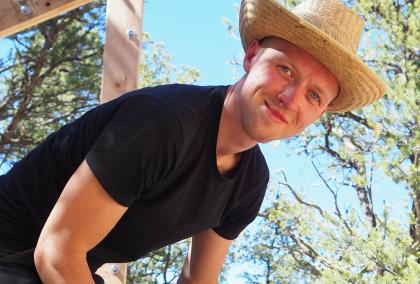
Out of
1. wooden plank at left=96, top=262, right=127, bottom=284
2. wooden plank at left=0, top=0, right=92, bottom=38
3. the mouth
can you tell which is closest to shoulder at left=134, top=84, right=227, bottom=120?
the mouth

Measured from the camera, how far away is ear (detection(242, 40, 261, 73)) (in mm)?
1623

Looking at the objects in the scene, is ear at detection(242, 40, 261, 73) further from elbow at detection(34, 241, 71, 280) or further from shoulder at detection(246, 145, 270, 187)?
elbow at detection(34, 241, 71, 280)

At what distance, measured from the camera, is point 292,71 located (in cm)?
151

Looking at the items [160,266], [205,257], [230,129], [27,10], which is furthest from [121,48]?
[160,266]

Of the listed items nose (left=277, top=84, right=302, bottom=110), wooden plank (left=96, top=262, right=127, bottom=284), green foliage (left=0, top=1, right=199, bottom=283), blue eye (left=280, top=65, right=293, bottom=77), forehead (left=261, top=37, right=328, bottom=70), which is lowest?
wooden plank (left=96, top=262, right=127, bottom=284)

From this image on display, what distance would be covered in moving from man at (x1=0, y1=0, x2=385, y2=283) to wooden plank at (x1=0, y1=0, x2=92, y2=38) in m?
1.22

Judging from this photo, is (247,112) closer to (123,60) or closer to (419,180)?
(123,60)

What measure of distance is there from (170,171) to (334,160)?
6.90m

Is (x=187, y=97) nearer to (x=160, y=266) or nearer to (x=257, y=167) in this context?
(x=257, y=167)

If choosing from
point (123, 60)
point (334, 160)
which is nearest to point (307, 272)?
point (334, 160)

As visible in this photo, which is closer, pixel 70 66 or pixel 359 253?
pixel 359 253

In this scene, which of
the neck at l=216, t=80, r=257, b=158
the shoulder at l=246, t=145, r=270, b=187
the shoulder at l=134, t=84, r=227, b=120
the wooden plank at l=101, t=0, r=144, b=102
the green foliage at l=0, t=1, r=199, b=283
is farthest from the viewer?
the green foliage at l=0, t=1, r=199, b=283

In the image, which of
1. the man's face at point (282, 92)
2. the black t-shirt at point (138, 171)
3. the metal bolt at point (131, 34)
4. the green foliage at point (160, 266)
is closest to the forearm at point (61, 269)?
the black t-shirt at point (138, 171)

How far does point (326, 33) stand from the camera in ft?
5.15
